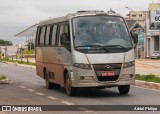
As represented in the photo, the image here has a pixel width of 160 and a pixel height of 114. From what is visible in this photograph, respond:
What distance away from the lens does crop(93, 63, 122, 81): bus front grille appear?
648 inches

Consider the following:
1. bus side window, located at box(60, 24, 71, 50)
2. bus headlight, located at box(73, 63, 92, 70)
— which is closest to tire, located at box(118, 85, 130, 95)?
bus headlight, located at box(73, 63, 92, 70)

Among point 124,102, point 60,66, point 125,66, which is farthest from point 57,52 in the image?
point 124,102

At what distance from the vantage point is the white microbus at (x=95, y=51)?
16.5 m

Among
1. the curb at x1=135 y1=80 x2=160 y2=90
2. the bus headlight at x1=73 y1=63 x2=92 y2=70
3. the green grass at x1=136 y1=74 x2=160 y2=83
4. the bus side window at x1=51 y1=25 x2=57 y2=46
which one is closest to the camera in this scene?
the bus headlight at x1=73 y1=63 x2=92 y2=70

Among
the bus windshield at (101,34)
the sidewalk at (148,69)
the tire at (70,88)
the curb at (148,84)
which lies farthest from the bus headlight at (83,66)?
the sidewalk at (148,69)

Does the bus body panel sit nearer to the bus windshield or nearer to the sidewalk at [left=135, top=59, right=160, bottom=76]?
the bus windshield

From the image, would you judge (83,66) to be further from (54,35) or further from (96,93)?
(54,35)

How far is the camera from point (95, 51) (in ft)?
54.4

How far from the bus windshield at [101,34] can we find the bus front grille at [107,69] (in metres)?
0.46

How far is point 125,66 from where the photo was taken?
54.7ft

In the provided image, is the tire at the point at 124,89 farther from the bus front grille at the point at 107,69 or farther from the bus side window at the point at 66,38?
the bus side window at the point at 66,38

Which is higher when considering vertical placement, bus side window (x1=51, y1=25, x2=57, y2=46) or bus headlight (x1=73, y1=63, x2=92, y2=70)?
bus side window (x1=51, y1=25, x2=57, y2=46)

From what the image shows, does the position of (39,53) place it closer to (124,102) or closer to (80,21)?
(80,21)

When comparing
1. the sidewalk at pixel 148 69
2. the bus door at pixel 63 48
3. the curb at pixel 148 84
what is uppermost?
the bus door at pixel 63 48
